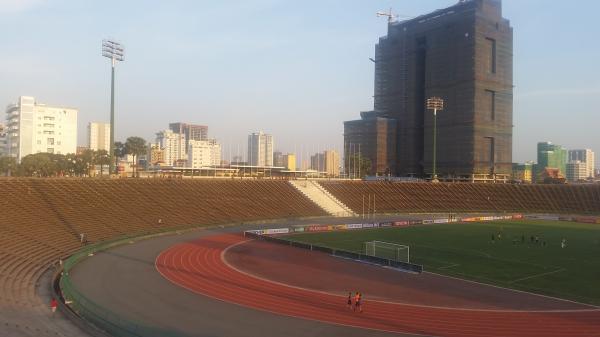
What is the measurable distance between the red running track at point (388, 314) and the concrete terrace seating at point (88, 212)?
11.0m

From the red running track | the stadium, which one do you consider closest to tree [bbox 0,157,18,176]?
the stadium

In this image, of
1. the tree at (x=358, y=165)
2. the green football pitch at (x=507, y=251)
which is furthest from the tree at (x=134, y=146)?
the green football pitch at (x=507, y=251)

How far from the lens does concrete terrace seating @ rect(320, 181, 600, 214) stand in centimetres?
9838

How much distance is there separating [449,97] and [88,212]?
13059cm

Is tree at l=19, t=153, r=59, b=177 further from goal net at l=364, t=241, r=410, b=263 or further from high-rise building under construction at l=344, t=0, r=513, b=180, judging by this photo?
high-rise building under construction at l=344, t=0, r=513, b=180

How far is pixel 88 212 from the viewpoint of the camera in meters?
57.4

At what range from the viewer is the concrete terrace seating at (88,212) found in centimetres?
3023

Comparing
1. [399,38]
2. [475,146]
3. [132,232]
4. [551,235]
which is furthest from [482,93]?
[132,232]

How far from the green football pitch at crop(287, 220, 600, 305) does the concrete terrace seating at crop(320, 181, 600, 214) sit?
2054 centimetres

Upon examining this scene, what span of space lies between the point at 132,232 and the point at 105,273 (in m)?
19.6

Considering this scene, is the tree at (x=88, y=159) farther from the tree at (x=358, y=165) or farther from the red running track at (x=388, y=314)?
the red running track at (x=388, y=314)

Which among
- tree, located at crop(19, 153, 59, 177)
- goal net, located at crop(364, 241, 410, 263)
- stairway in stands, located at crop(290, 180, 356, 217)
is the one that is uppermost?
tree, located at crop(19, 153, 59, 177)

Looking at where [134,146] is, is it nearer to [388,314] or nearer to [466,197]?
[466,197]

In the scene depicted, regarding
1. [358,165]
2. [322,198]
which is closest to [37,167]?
[322,198]
